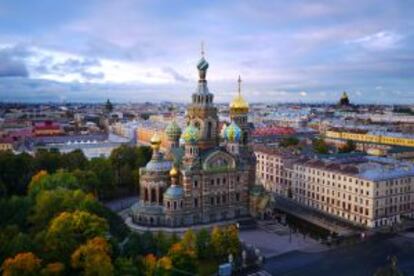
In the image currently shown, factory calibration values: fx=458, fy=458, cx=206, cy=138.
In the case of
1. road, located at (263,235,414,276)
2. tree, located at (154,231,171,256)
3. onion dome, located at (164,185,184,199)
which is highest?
onion dome, located at (164,185,184,199)

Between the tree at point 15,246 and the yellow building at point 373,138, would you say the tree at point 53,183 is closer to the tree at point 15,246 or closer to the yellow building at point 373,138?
the tree at point 15,246

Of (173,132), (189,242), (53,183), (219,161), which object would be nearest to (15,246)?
(189,242)

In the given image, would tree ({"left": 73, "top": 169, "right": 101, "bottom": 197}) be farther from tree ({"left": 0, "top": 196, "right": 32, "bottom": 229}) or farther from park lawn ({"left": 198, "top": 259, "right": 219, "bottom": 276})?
park lawn ({"left": 198, "top": 259, "right": 219, "bottom": 276})

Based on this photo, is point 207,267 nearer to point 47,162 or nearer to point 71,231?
point 71,231

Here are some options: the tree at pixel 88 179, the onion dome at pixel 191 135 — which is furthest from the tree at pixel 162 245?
the tree at pixel 88 179

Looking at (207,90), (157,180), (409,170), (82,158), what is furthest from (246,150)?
(82,158)

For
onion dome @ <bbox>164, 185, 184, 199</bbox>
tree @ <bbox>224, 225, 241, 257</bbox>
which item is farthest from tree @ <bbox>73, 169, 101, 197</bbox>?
tree @ <bbox>224, 225, 241, 257</bbox>
